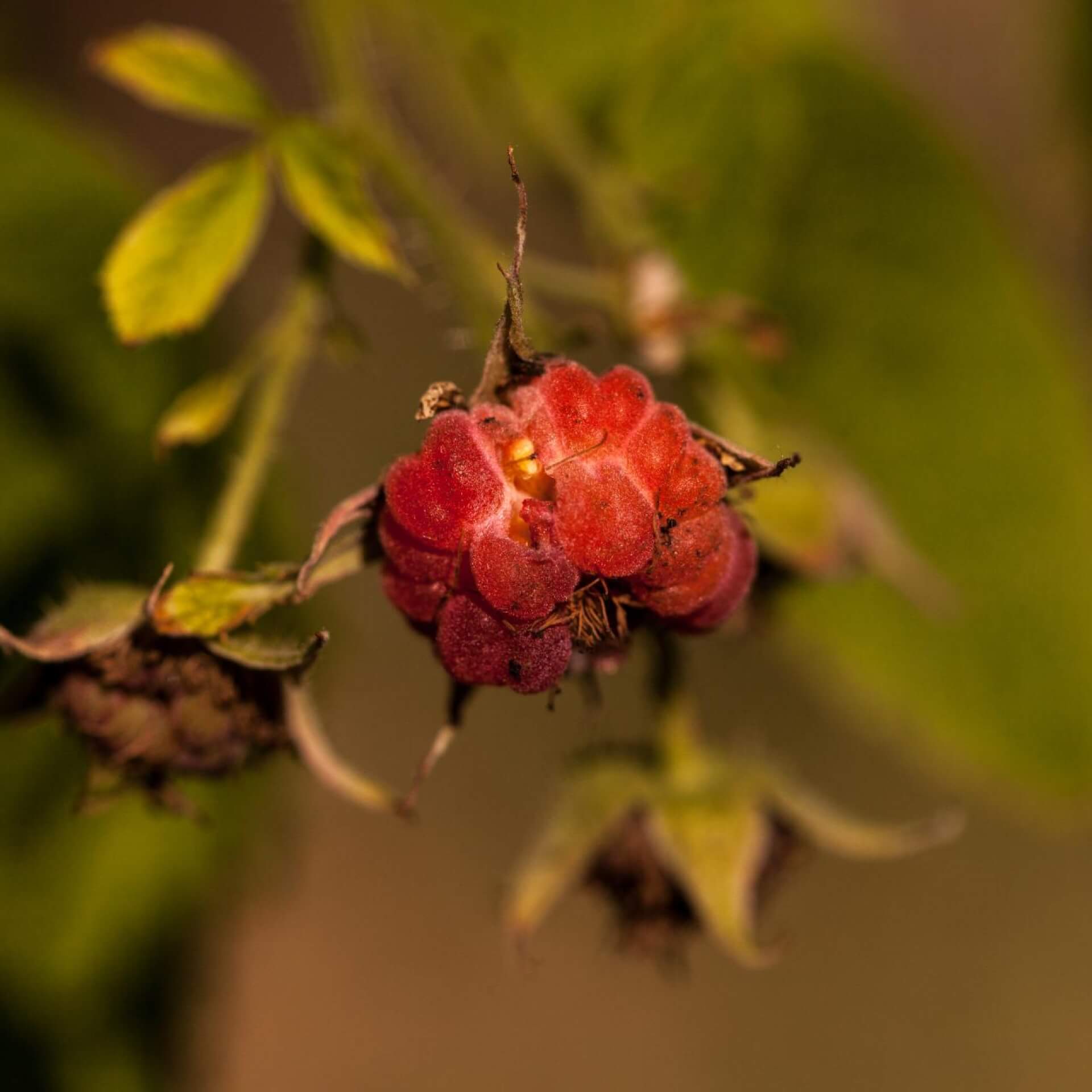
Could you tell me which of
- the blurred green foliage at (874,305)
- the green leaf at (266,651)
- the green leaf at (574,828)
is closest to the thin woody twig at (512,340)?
the green leaf at (266,651)

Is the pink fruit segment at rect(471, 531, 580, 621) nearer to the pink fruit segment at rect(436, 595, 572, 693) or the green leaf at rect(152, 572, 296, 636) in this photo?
the pink fruit segment at rect(436, 595, 572, 693)

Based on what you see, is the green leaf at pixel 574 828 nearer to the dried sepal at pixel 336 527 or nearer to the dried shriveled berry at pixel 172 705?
the dried shriveled berry at pixel 172 705

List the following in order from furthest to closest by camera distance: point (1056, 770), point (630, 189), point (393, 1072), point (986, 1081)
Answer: point (986, 1081) < point (393, 1072) < point (1056, 770) < point (630, 189)

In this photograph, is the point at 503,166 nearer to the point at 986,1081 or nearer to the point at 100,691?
the point at 100,691

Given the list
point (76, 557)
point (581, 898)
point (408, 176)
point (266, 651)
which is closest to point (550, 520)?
point (266, 651)

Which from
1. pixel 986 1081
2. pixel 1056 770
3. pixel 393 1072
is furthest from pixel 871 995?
pixel 1056 770

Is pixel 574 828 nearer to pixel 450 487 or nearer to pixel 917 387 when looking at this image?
pixel 450 487
